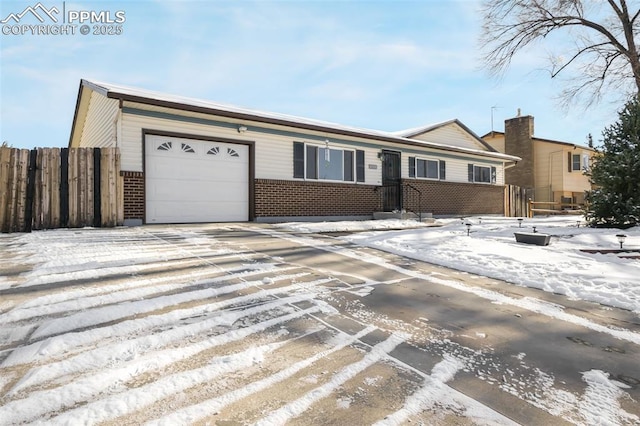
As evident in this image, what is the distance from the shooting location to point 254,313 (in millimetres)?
2852

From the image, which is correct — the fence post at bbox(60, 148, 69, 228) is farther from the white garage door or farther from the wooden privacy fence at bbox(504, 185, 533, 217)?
the wooden privacy fence at bbox(504, 185, 533, 217)

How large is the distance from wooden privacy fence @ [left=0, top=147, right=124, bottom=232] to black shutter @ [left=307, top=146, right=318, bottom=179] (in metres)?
5.79

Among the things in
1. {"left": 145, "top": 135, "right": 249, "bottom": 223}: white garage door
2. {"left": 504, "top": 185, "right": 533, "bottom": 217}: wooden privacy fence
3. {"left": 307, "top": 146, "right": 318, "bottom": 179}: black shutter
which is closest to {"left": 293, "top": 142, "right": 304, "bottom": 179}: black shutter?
{"left": 307, "top": 146, "right": 318, "bottom": 179}: black shutter

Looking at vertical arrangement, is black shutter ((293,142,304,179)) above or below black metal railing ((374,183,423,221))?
above

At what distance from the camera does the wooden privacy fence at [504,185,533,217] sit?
1930 cm

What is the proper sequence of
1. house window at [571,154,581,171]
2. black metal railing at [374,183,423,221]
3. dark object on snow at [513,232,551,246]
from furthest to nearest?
house window at [571,154,581,171] < black metal railing at [374,183,423,221] < dark object on snow at [513,232,551,246]

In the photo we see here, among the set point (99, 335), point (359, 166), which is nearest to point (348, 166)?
point (359, 166)

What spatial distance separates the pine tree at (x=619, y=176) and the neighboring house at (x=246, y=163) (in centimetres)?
610

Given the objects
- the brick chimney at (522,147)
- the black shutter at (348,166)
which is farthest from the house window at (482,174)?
the brick chimney at (522,147)

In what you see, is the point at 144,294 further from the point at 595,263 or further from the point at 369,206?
the point at 369,206

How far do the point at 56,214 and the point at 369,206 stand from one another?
9.74 metres

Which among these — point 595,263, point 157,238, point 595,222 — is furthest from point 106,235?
point 595,222

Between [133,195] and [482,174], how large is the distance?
53.4ft

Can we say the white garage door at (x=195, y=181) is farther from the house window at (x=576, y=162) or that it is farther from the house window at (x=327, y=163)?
the house window at (x=576, y=162)
